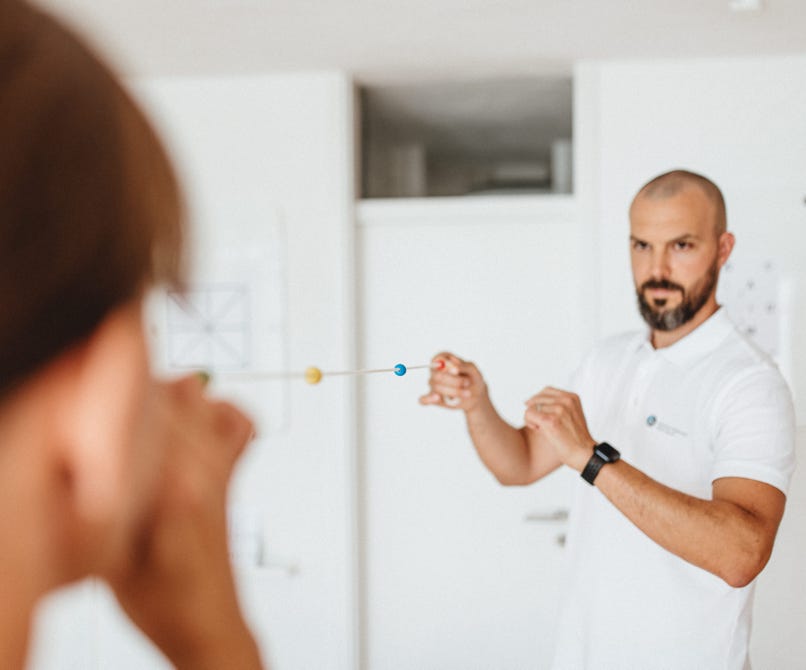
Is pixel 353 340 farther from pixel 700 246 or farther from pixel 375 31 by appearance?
pixel 700 246

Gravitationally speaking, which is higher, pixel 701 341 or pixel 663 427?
pixel 701 341

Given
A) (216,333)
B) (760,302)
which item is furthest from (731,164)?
(216,333)

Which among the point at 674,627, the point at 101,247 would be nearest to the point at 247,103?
the point at 674,627

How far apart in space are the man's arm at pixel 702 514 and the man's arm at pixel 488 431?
0.31 metres

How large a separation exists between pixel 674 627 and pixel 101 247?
1689 millimetres

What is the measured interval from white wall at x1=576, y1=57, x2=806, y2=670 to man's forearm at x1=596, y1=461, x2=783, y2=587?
1.20 meters

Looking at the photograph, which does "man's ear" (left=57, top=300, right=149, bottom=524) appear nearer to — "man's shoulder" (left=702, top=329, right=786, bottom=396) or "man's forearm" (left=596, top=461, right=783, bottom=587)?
"man's forearm" (left=596, top=461, right=783, bottom=587)

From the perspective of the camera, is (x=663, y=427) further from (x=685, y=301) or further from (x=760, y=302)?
(x=760, y=302)

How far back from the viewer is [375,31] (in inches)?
92.0

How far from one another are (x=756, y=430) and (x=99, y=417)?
1.49 m

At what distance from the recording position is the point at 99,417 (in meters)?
0.26

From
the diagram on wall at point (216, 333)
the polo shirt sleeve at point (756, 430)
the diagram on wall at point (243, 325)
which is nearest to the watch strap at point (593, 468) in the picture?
the polo shirt sleeve at point (756, 430)

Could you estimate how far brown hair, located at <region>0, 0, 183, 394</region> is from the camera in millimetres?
245

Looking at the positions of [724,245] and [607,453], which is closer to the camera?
[607,453]
